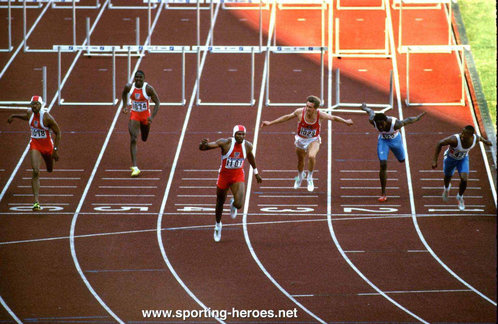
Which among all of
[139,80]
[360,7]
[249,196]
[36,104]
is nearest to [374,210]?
[249,196]

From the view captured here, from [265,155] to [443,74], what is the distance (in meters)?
5.97

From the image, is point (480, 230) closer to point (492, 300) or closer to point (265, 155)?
point (492, 300)

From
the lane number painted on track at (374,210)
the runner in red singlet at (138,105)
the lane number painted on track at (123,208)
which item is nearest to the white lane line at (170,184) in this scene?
the lane number painted on track at (123,208)

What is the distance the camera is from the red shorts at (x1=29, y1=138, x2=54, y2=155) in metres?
19.0

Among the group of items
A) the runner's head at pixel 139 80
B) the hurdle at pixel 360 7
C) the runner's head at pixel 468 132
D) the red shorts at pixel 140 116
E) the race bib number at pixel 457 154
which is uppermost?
the hurdle at pixel 360 7

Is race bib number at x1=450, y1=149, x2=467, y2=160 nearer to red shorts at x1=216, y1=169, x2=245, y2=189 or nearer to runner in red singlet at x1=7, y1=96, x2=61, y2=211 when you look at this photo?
red shorts at x1=216, y1=169, x2=245, y2=189

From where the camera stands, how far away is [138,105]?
2052 cm

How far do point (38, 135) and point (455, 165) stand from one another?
7.01 m

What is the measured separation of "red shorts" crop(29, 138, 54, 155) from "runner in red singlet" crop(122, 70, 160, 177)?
1.77 metres

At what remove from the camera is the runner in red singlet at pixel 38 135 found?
61.6 ft

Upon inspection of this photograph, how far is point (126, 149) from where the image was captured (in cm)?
2225

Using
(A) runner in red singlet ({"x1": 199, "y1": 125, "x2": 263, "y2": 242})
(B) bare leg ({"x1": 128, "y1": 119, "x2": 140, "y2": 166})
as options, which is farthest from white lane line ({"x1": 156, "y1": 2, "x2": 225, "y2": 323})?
(A) runner in red singlet ({"x1": 199, "y1": 125, "x2": 263, "y2": 242})

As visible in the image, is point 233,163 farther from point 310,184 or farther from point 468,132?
point 468,132

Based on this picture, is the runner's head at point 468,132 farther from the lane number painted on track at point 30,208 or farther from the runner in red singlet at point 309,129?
the lane number painted on track at point 30,208
